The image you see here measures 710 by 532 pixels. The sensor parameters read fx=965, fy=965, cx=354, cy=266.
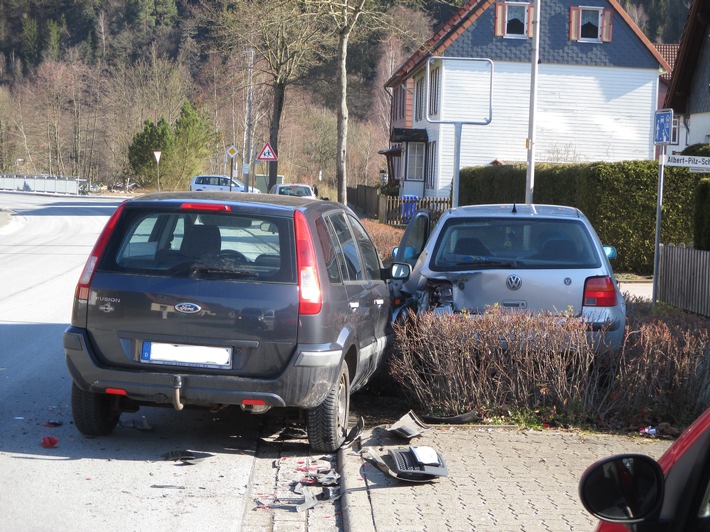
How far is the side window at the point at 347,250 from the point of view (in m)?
7.00

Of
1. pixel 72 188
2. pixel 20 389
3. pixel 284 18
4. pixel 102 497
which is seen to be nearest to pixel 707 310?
pixel 20 389

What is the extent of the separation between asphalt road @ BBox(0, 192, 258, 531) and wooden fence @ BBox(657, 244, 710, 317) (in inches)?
336

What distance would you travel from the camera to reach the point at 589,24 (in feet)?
139

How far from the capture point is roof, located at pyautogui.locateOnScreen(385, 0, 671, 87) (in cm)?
4200

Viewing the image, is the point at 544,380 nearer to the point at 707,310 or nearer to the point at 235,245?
the point at 235,245

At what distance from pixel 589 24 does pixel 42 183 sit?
1995 inches

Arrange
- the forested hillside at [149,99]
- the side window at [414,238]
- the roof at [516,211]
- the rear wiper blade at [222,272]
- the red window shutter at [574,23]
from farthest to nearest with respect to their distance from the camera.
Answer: the forested hillside at [149,99], the red window shutter at [574,23], the side window at [414,238], the roof at [516,211], the rear wiper blade at [222,272]

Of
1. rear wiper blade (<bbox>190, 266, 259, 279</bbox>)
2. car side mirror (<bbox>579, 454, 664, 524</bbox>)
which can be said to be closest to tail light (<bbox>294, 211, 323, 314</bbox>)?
rear wiper blade (<bbox>190, 266, 259, 279</bbox>)

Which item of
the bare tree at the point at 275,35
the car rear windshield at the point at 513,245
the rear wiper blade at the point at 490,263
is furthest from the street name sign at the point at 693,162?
the bare tree at the point at 275,35

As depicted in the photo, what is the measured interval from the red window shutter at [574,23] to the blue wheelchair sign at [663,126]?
97.5ft

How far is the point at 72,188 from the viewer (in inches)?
2963

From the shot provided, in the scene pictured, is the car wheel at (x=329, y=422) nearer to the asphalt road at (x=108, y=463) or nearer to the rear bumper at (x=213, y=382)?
the rear bumper at (x=213, y=382)

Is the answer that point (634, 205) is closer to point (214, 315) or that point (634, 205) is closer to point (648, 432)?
point (648, 432)

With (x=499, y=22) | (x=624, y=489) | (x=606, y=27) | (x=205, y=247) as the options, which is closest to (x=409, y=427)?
(x=205, y=247)
